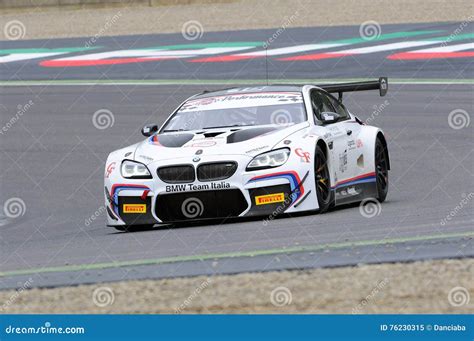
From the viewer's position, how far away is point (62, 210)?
46.9 ft

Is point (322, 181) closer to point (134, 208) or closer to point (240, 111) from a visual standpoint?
point (240, 111)

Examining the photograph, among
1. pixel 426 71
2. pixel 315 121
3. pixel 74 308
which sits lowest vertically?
pixel 426 71

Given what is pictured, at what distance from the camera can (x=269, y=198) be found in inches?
460

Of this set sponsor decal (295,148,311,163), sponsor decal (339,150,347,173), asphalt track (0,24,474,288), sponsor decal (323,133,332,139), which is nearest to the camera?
asphalt track (0,24,474,288)

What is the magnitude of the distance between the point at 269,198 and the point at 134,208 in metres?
1.25

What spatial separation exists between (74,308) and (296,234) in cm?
279

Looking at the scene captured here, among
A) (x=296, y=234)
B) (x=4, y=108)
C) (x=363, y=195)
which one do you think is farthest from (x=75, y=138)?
(x=296, y=234)

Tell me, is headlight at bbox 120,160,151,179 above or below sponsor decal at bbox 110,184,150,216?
above

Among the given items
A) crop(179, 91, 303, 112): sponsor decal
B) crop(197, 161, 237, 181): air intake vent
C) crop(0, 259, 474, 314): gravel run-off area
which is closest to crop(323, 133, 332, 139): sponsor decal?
crop(179, 91, 303, 112): sponsor decal

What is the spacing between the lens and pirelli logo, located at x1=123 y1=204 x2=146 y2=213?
39.1 feet

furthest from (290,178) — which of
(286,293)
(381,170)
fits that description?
(286,293)

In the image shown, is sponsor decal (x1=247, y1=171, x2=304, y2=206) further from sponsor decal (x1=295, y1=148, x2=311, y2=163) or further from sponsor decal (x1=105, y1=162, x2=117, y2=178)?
sponsor decal (x1=105, y1=162, x2=117, y2=178)

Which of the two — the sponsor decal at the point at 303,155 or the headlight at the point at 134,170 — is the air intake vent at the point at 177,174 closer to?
the headlight at the point at 134,170
